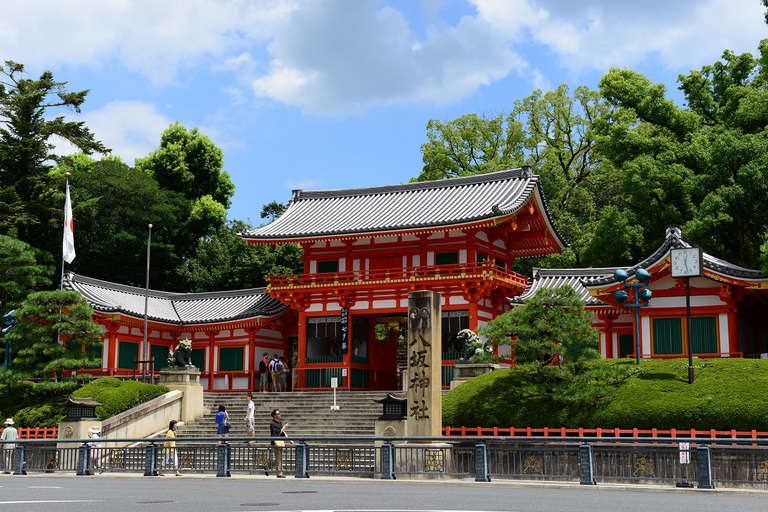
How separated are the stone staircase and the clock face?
11283 millimetres

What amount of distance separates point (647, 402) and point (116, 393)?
18.1 metres

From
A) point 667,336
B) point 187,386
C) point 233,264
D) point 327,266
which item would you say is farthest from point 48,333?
point 233,264

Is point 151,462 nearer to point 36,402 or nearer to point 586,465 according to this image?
point 586,465

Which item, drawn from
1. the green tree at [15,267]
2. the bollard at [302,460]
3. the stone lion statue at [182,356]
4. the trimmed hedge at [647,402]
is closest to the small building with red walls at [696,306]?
the trimmed hedge at [647,402]

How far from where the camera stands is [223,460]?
20.6 m

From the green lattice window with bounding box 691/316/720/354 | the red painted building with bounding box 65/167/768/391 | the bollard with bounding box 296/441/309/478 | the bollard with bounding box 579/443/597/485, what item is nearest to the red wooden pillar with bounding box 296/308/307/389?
the red painted building with bounding box 65/167/768/391

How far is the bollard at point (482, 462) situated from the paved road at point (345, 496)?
1.12 feet

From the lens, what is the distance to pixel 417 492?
16.0m

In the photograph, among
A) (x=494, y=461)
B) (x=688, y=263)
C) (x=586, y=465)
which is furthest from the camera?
(x=688, y=263)

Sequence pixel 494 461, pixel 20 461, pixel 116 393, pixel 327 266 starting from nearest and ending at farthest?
1. pixel 494 461
2. pixel 20 461
3. pixel 116 393
4. pixel 327 266

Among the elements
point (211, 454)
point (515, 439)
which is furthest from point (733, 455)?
point (211, 454)

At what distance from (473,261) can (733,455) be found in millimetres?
19829

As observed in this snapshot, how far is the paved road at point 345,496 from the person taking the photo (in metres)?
12.6

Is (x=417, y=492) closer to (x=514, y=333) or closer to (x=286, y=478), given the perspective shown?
(x=286, y=478)
